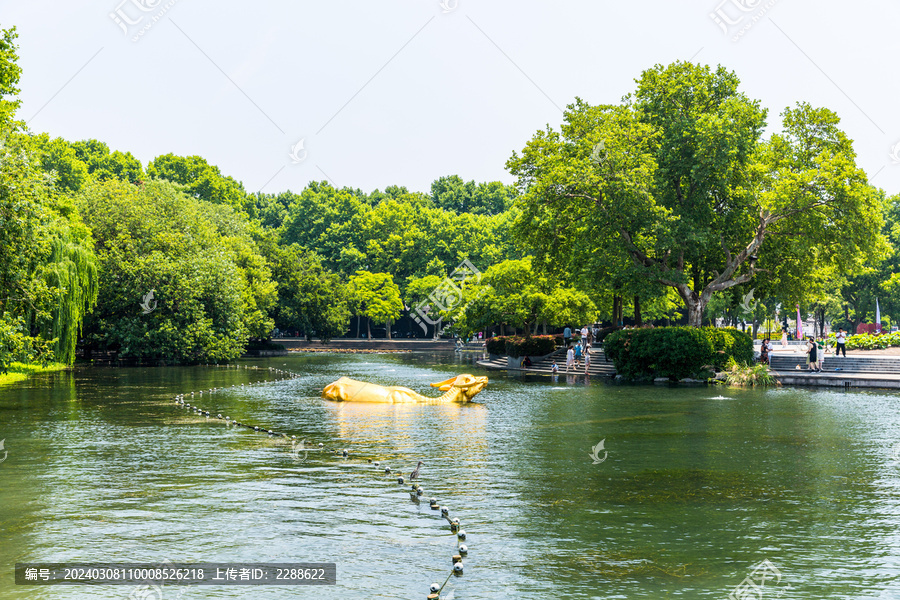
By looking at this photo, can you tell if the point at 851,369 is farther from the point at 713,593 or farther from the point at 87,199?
the point at 87,199

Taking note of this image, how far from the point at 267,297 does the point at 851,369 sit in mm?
42046

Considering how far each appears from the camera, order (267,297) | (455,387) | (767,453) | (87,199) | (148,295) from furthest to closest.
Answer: (267,297) < (87,199) < (148,295) < (455,387) < (767,453)

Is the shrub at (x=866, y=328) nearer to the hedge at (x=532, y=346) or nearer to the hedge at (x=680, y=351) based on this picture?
the hedge at (x=532, y=346)

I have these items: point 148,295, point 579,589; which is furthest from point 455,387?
point 148,295

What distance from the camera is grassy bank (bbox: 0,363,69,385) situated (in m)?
31.8

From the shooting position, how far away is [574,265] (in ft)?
124

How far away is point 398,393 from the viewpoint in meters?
24.1

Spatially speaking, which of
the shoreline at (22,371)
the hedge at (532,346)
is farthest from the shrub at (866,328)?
the shoreline at (22,371)

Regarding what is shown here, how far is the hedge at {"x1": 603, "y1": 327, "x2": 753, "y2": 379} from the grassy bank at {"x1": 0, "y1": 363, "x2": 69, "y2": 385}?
24.6 m

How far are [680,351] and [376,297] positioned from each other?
52576 millimetres

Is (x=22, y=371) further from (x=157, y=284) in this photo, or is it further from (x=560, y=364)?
(x=560, y=364)

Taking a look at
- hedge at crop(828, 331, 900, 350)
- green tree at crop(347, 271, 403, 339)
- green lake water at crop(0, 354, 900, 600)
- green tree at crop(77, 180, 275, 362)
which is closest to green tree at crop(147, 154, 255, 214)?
green tree at crop(347, 271, 403, 339)

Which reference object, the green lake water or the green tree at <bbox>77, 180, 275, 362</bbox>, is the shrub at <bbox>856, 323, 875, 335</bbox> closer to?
the green tree at <bbox>77, 180, 275, 362</bbox>

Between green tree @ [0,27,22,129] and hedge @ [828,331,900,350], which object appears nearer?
green tree @ [0,27,22,129]
